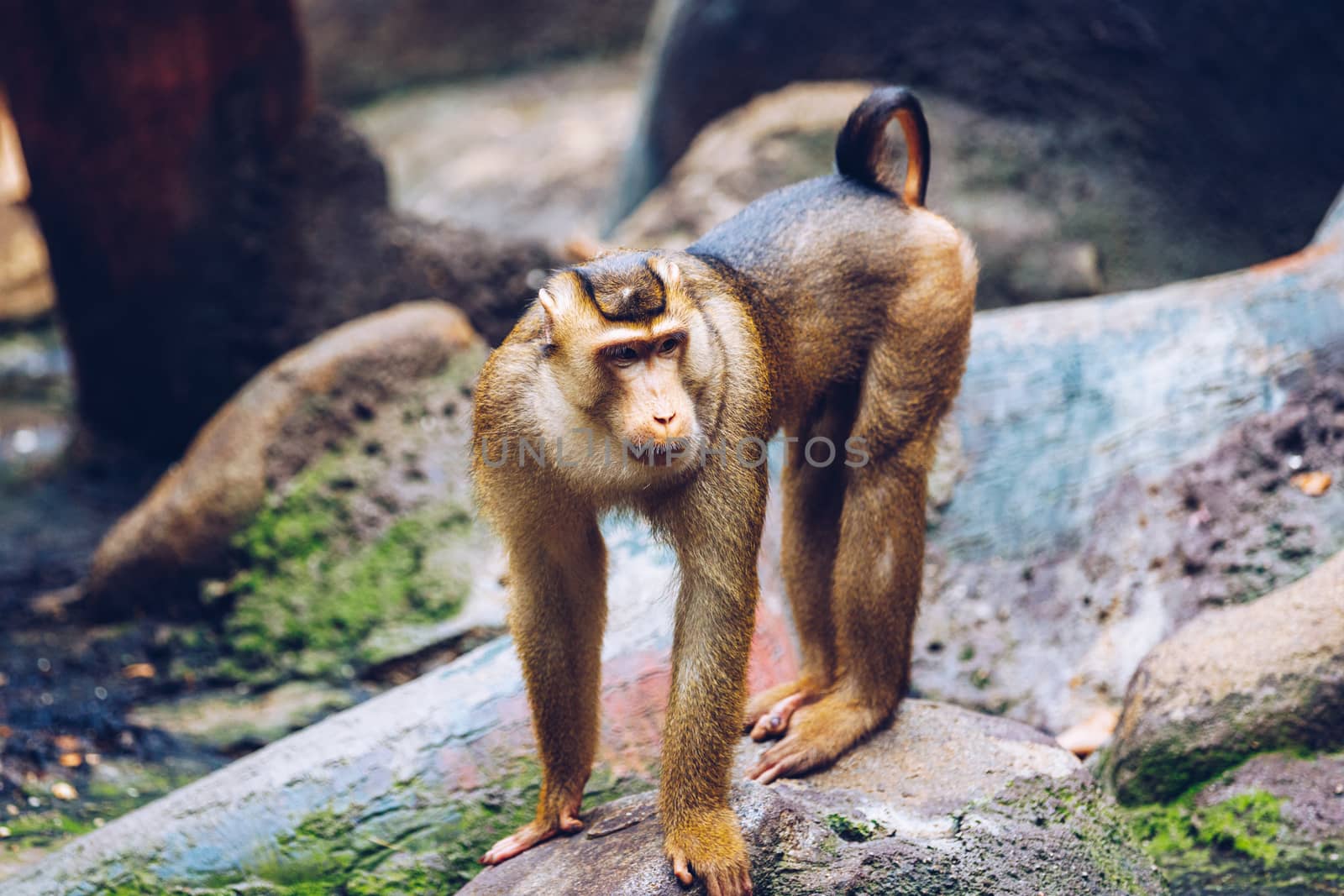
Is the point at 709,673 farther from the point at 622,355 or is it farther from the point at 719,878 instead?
the point at 622,355

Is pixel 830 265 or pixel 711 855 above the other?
pixel 830 265

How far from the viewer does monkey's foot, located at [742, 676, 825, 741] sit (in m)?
4.86

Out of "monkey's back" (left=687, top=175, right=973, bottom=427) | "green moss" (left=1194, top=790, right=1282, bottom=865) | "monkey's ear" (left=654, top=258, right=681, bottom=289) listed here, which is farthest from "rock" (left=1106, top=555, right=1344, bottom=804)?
"monkey's ear" (left=654, top=258, right=681, bottom=289)

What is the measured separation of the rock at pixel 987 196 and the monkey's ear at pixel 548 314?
205 inches

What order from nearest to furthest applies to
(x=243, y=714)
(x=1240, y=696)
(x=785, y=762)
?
(x=785, y=762)
(x=1240, y=696)
(x=243, y=714)

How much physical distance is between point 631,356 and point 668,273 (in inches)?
13.0

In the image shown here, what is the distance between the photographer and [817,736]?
15.3 feet

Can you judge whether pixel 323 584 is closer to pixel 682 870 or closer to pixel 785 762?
pixel 785 762

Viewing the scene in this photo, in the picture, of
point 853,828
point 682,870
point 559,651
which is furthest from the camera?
point 559,651

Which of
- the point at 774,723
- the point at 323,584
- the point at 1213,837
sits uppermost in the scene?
the point at 774,723

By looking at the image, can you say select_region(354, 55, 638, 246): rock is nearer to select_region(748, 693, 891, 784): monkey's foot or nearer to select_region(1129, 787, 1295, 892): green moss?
select_region(748, 693, 891, 784): monkey's foot

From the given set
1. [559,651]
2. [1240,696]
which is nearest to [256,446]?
[559,651]

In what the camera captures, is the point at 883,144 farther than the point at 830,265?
Yes

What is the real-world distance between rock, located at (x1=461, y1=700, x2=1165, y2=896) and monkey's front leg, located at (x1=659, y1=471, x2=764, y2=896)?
145 millimetres
